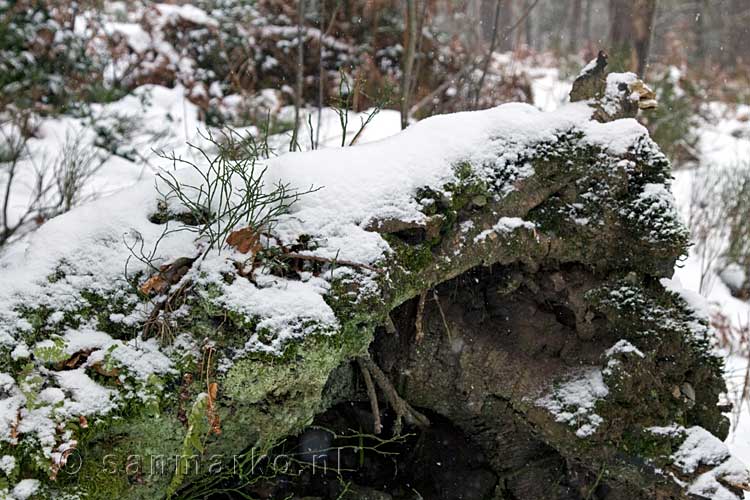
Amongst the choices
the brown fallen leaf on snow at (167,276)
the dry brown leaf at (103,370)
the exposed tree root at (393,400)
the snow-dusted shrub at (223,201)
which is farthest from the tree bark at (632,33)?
the dry brown leaf at (103,370)

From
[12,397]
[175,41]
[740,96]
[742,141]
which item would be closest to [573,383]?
[12,397]

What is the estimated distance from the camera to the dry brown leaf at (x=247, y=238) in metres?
2.15

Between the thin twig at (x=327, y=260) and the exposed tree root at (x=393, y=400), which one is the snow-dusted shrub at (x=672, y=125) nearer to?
the exposed tree root at (x=393, y=400)

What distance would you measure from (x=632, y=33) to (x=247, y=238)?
6.82m

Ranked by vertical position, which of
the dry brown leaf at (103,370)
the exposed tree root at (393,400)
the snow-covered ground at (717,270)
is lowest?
the snow-covered ground at (717,270)

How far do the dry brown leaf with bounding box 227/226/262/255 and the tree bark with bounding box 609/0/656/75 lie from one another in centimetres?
486

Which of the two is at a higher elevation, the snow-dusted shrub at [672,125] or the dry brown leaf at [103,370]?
the dry brown leaf at [103,370]

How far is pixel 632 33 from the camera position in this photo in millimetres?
7465

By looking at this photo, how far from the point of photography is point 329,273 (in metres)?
2.18

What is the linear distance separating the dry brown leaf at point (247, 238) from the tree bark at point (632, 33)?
4.86m

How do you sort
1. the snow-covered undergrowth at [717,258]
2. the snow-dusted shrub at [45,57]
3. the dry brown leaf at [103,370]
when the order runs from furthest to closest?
the snow-dusted shrub at [45,57]
the snow-covered undergrowth at [717,258]
the dry brown leaf at [103,370]

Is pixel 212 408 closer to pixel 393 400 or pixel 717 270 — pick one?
pixel 393 400

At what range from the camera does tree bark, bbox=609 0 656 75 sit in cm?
603

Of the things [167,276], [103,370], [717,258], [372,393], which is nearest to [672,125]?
[717,258]
